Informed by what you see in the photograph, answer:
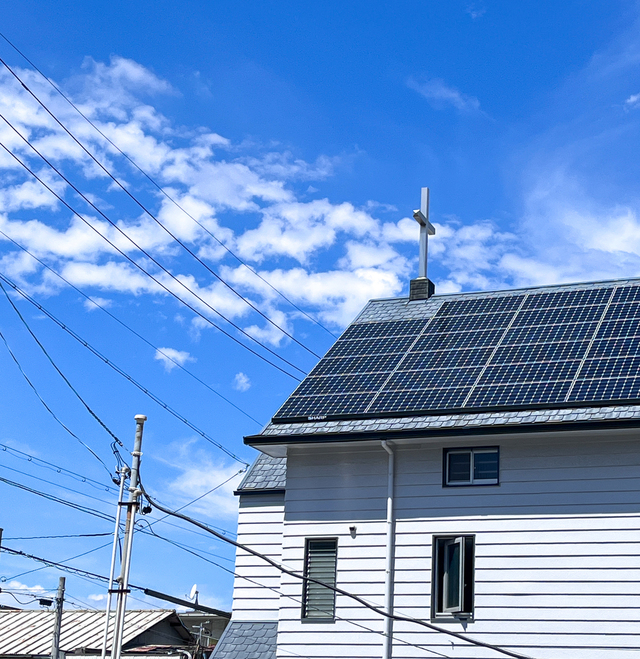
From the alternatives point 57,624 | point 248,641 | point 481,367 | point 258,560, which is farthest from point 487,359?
point 57,624

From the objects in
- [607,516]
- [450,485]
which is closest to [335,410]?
[450,485]

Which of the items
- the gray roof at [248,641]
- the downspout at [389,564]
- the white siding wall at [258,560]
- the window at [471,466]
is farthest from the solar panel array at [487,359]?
the gray roof at [248,641]

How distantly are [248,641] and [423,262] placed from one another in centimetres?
1011

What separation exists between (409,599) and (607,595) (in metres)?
3.61

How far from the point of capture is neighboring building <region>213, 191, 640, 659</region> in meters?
17.2

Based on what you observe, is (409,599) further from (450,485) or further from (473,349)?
(473,349)

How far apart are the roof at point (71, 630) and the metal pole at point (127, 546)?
740 inches

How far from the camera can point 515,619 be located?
1739cm

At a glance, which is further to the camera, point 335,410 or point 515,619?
point 335,410

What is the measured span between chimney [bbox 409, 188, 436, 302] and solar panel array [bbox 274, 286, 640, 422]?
104 cm

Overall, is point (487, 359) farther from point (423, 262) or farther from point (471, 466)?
point (423, 262)

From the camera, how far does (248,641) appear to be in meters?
21.1

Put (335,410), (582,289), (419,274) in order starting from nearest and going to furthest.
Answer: (335,410) < (582,289) < (419,274)

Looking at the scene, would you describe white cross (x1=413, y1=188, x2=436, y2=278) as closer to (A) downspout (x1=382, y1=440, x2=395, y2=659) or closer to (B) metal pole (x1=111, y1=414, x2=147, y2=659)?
(A) downspout (x1=382, y1=440, x2=395, y2=659)
